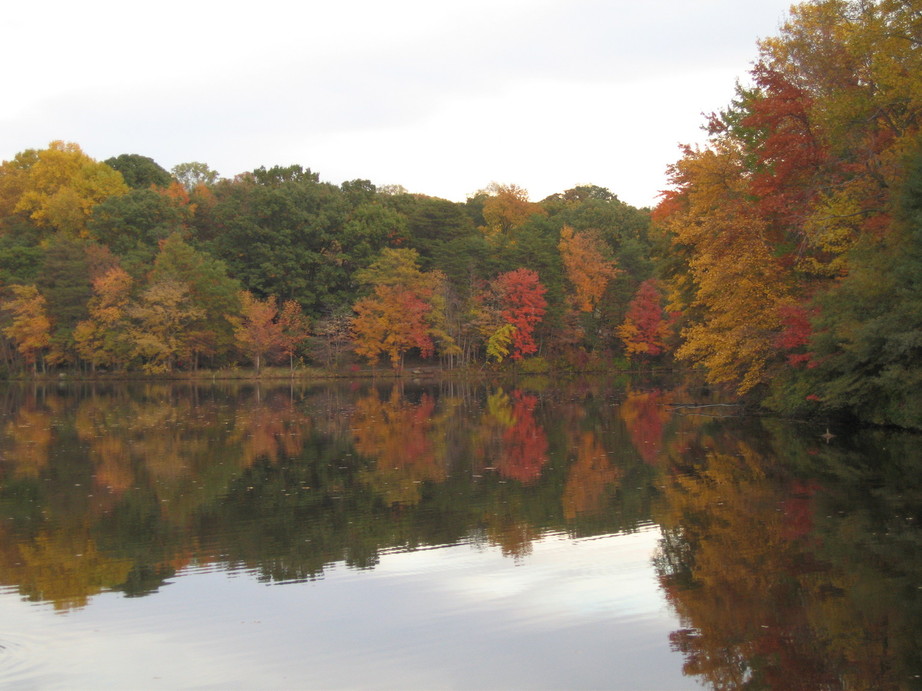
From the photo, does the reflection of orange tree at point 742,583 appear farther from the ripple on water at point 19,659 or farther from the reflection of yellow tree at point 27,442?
the reflection of yellow tree at point 27,442

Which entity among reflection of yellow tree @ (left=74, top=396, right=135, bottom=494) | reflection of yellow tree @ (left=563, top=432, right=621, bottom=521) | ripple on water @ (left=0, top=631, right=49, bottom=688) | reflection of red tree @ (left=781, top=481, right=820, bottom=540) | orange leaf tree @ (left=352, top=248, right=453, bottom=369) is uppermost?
orange leaf tree @ (left=352, top=248, right=453, bottom=369)

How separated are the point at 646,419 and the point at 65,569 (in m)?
19.8

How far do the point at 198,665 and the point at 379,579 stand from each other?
Result: 280 centimetres

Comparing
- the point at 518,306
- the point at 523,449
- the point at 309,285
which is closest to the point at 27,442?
the point at 523,449

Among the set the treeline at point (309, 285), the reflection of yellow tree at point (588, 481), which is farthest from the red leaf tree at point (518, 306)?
the reflection of yellow tree at point (588, 481)

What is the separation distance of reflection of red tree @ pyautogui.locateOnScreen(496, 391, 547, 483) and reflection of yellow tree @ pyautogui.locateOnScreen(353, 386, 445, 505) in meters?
1.42

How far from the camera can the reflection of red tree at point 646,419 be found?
20.1 metres

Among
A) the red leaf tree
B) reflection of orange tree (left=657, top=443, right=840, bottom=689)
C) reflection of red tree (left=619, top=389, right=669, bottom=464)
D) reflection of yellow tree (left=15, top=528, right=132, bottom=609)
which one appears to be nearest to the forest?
the red leaf tree

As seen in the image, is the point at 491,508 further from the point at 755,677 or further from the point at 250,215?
the point at 250,215

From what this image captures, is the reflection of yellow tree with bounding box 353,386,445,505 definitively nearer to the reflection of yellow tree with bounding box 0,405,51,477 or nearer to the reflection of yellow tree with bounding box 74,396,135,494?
the reflection of yellow tree with bounding box 74,396,135,494

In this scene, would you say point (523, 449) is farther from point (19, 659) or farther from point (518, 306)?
point (518, 306)

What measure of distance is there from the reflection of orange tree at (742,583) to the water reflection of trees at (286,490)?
1.18m

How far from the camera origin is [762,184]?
970 inches

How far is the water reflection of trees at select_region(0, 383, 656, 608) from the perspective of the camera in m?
10.9
